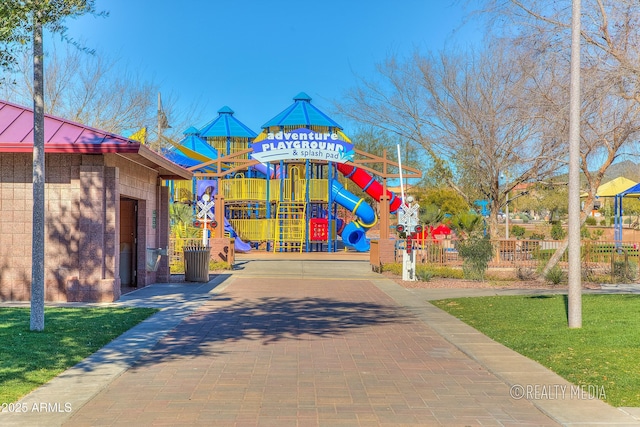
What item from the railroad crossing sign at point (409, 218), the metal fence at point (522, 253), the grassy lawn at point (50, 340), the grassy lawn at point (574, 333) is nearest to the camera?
the grassy lawn at point (50, 340)

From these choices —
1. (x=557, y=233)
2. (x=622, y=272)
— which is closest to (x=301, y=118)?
(x=557, y=233)

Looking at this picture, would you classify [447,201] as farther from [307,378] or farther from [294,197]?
[307,378]

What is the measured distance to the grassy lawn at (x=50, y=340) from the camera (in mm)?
7930

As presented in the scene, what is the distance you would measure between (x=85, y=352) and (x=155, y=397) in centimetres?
269

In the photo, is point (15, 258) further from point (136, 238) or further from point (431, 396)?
point (431, 396)

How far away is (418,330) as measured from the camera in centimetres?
1230

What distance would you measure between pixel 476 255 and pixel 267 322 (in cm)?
1040

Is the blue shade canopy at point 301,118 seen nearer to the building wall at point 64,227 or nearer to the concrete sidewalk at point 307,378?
the building wall at point 64,227

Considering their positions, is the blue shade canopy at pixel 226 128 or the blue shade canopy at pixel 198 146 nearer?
the blue shade canopy at pixel 198 146

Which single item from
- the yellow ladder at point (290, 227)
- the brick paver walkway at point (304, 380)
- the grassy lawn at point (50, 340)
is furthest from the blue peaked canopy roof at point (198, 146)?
the brick paver walkway at point (304, 380)

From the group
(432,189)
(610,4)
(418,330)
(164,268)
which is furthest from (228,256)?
(432,189)

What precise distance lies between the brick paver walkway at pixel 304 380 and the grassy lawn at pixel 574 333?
1.03 m

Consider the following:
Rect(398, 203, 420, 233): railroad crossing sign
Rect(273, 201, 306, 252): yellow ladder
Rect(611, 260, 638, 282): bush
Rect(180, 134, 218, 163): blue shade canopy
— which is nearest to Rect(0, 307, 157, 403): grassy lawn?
Rect(398, 203, 420, 233): railroad crossing sign

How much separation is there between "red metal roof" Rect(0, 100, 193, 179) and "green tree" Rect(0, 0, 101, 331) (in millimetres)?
3430
